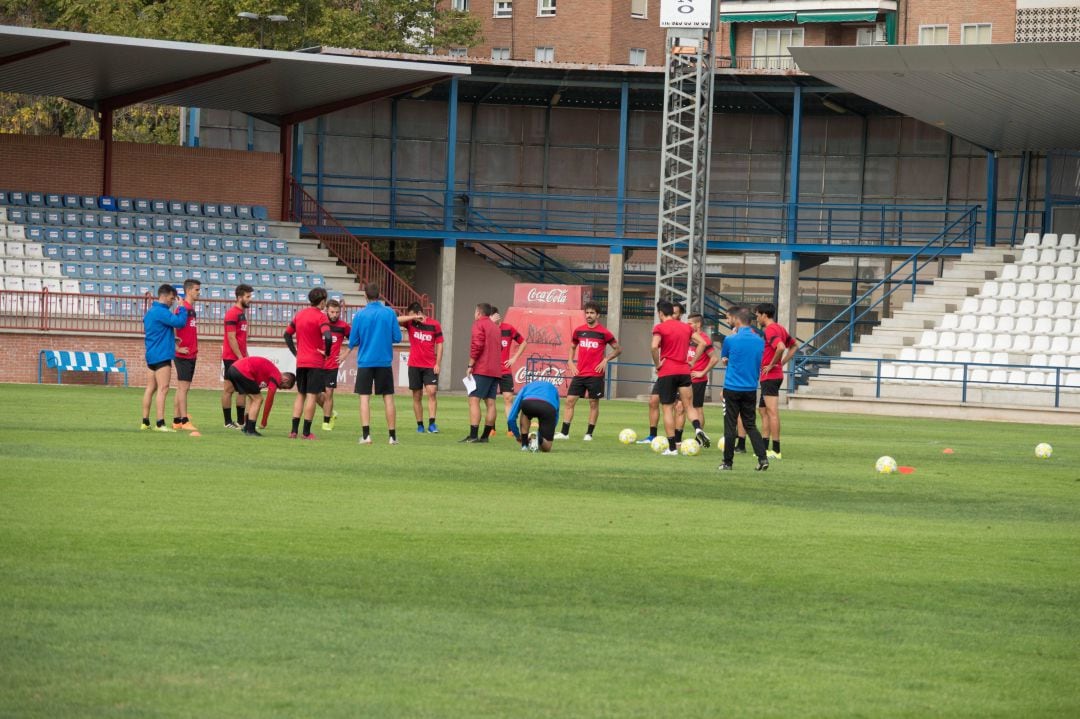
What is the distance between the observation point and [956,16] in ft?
186

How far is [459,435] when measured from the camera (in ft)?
68.0

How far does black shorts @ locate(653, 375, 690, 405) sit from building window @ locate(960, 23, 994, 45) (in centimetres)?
4147

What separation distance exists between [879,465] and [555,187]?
102 ft

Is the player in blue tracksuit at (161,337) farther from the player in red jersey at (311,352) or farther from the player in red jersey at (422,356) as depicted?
the player in red jersey at (422,356)

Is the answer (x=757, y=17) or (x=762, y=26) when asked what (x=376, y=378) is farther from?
(x=762, y=26)

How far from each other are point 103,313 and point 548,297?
1068 centimetres

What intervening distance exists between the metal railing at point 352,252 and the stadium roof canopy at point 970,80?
1203 centimetres

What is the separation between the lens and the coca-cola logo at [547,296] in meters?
37.3

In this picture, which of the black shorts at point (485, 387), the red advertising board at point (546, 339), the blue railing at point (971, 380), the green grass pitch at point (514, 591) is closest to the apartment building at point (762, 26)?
the red advertising board at point (546, 339)

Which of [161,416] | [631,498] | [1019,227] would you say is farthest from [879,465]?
[1019,227]

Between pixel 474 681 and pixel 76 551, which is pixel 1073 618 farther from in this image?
pixel 76 551

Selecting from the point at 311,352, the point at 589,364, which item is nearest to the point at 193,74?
the point at 589,364

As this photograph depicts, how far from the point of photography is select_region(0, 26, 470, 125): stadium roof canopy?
3350 centimetres

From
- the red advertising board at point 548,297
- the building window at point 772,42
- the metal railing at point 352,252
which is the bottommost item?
the red advertising board at point 548,297
